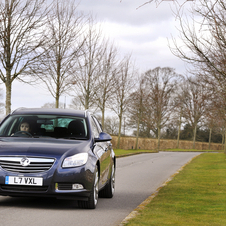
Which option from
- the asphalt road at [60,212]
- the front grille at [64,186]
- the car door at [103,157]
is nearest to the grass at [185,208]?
the asphalt road at [60,212]

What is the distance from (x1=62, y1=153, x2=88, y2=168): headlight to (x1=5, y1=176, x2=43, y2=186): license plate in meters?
0.45

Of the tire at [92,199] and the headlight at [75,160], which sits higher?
the headlight at [75,160]

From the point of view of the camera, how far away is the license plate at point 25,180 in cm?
666

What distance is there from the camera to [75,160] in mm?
6891

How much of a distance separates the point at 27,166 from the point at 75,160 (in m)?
0.75

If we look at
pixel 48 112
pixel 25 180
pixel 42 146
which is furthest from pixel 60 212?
pixel 48 112

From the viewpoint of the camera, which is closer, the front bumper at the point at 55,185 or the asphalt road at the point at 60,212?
the asphalt road at the point at 60,212

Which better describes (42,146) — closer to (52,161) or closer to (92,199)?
(52,161)

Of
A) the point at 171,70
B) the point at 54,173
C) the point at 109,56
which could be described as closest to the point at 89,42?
the point at 109,56

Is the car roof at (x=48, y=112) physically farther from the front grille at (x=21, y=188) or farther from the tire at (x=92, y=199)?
the front grille at (x=21, y=188)

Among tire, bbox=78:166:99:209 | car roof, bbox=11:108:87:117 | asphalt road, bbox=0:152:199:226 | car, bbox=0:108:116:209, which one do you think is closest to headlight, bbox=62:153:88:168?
car, bbox=0:108:116:209

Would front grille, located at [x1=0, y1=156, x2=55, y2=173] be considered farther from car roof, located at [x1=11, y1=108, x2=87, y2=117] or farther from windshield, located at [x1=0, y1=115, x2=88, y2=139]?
car roof, located at [x1=11, y1=108, x2=87, y2=117]

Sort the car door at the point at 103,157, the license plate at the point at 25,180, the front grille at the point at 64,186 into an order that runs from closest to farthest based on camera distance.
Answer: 1. the license plate at the point at 25,180
2. the front grille at the point at 64,186
3. the car door at the point at 103,157

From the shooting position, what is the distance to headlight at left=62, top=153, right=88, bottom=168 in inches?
268
